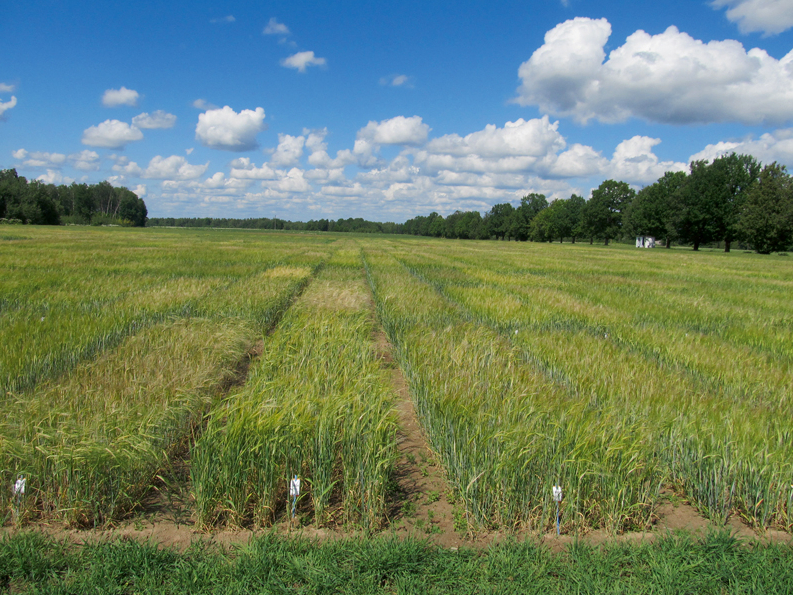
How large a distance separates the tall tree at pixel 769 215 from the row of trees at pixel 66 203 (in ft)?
428

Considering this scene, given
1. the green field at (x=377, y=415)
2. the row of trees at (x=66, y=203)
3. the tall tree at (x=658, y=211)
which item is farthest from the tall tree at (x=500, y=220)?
the green field at (x=377, y=415)

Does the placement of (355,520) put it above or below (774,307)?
below

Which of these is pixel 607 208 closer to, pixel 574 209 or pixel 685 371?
pixel 574 209

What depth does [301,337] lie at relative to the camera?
21.7 ft

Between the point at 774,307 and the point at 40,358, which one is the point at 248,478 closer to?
the point at 40,358

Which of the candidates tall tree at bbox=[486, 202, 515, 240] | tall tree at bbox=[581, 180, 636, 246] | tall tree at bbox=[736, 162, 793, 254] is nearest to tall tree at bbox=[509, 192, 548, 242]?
tall tree at bbox=[486, 202, 515, 240]

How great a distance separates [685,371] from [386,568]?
5.27m

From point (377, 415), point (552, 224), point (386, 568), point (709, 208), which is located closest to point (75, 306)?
point (377, 415)

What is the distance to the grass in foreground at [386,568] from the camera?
7.44 feet

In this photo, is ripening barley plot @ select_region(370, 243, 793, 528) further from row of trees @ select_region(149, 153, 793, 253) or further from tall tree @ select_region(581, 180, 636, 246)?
tall tree @ select_region(581, 180, 636, 246)

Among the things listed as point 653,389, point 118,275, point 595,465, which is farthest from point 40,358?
point 118,275

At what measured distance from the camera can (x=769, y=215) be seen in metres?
50.6

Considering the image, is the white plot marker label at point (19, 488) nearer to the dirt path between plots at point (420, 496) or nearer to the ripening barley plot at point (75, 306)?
the ripening barley plot at point (75, 306)

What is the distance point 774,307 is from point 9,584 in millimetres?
15404
